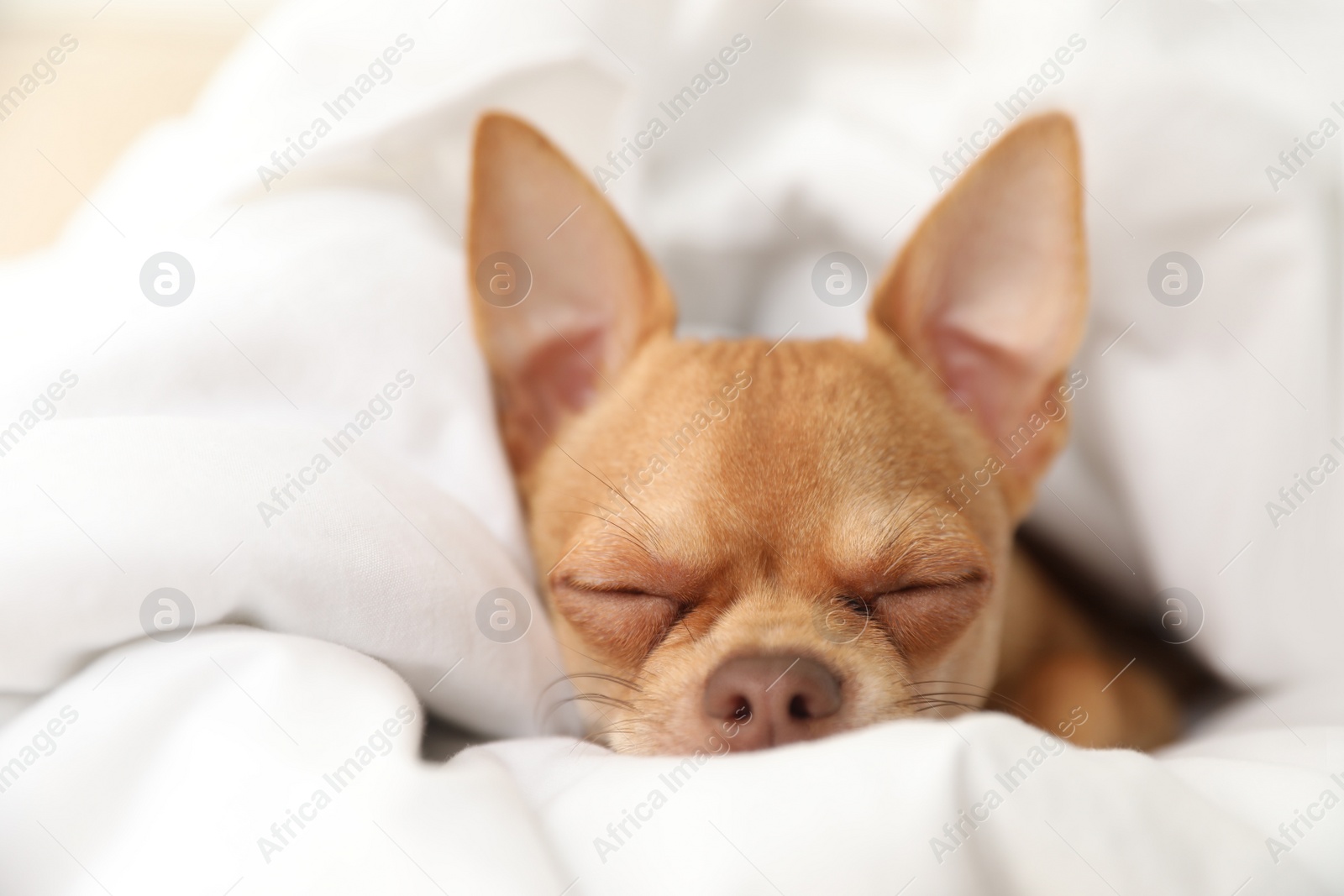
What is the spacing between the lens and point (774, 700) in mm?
1361

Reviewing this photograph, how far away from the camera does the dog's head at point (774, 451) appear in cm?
154

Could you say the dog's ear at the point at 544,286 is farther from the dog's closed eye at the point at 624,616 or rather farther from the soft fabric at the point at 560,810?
the soft fabric at the point at 560,810

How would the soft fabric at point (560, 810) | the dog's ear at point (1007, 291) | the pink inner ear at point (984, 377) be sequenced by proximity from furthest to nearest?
the pink inner ear at point (984, 377) < the dog's ear at point (1007, 291) < the soft fabric at point (560, 810)

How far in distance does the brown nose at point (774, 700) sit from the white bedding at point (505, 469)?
234 mm

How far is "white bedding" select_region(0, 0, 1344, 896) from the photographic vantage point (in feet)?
3.50

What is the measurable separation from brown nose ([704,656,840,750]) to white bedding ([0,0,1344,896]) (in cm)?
23

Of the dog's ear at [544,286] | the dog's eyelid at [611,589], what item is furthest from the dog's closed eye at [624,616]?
the dog's ear at [544,286]

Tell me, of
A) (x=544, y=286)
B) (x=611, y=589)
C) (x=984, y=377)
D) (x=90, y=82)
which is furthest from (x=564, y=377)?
(x=90, y=82)

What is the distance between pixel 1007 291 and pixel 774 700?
1.13 meters

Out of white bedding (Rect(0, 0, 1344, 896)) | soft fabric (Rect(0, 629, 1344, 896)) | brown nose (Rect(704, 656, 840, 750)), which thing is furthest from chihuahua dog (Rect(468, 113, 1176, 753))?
soft fabric (Rect(0, 629, 1344, 896))

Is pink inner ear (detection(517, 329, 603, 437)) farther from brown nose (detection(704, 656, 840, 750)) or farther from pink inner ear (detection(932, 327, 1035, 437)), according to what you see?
brown nose (detection(704, 656, 840, 750))

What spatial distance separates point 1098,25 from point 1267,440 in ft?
3.04

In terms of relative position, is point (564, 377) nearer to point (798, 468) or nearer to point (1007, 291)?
point (798, 468)

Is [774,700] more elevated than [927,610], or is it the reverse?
[927,610]
